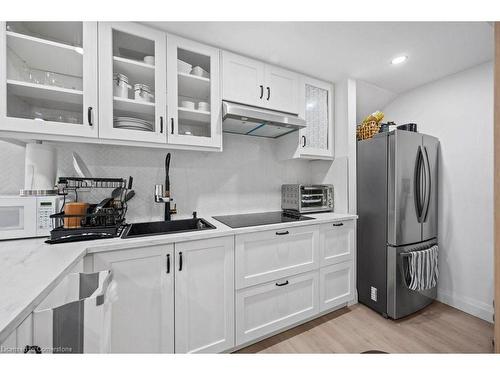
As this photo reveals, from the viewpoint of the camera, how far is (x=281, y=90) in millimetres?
1825

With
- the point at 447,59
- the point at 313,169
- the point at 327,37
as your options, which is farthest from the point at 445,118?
the point at 327,37

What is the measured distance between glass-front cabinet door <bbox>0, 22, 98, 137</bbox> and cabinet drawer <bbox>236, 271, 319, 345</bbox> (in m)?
1.52

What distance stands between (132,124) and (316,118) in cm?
168

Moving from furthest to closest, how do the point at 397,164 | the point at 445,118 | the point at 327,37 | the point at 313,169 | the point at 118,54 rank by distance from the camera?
the point at 313,169 → the point at 445,118 → the point at 397,164 → the point at 327,37 → the point at 118,54

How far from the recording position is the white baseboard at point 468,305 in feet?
5.80

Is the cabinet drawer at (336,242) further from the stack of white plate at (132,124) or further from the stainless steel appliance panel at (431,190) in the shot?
the stack of white plate at (132,124)

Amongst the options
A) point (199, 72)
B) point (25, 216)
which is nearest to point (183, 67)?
point (199, 72)

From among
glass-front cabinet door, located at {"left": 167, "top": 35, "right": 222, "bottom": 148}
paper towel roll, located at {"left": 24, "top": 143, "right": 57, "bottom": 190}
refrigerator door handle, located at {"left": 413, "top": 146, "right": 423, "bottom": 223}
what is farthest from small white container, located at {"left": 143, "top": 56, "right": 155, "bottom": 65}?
refrigerator door handle, located at {"left": 413, "top": 146, "right": 423, "bottom": 223}

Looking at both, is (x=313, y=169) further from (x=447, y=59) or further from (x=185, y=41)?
(x=185, y=41)

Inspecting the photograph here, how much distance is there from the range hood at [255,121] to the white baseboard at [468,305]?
2.29 metres

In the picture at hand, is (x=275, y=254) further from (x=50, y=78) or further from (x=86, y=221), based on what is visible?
(x=50, y=78)

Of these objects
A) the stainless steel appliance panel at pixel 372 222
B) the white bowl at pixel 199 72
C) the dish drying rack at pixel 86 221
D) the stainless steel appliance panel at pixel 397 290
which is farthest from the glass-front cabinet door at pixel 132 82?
the stainless steel appliance panel at pixel 397 290
